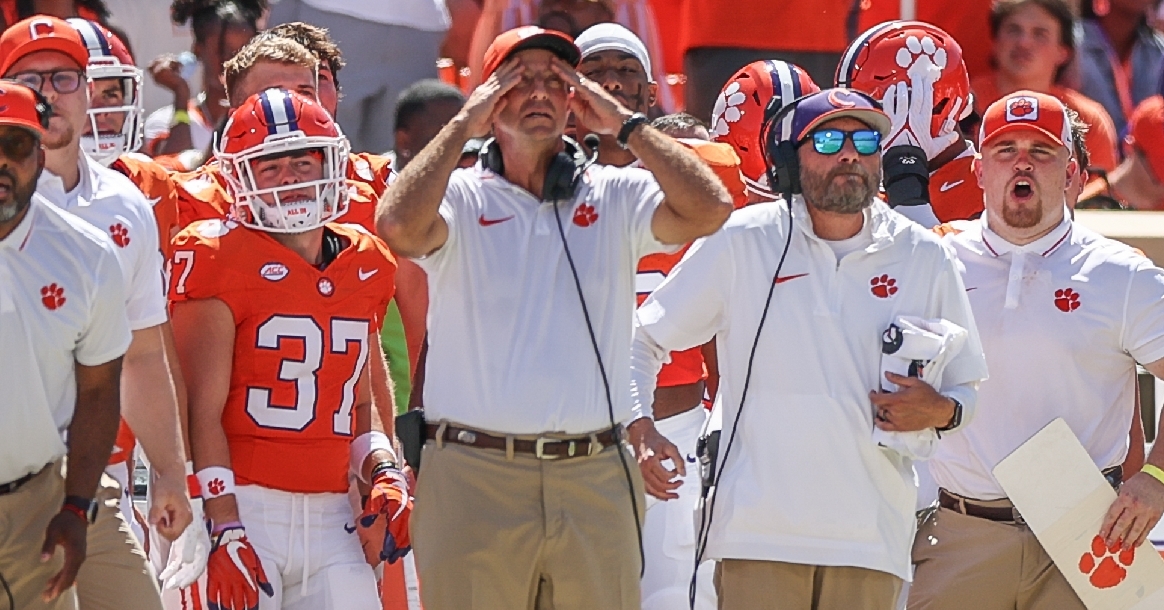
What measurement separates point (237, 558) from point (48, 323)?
969 millimetres

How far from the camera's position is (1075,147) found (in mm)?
6273

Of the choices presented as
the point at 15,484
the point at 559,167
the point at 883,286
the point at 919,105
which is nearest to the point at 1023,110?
the point at 883,286

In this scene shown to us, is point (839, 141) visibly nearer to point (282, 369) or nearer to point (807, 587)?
point (807, 587)

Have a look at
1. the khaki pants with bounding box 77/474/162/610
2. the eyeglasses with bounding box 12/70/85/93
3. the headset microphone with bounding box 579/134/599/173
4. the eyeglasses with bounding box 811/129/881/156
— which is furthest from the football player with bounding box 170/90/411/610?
the eyeglasses with bounding box 811/129/881/156

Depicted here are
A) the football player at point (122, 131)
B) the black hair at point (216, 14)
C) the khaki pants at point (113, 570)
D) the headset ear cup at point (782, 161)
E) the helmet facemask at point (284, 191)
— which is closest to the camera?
the khaki pants at point (113, 570)

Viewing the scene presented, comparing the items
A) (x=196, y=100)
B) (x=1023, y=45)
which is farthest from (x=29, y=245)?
(x=1023, y=45)

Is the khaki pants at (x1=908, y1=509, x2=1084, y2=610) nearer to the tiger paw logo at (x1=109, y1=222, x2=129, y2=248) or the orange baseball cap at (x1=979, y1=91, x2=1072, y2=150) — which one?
the orange baseball cap at (x1=979, y1=91, x2=1072, y2=150)

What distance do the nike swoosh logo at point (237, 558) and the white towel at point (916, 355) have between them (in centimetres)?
174

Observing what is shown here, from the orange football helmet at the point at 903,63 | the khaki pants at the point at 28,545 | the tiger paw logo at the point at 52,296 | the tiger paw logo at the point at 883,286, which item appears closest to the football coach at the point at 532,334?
the tiger paw logo at the point at 883,286

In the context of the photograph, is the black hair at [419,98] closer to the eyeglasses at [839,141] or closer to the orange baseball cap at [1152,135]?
the eyeglasses at [839,141]

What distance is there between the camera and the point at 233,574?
18.2 feet

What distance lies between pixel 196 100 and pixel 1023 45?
12.2 ft

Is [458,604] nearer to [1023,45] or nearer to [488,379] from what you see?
[488,379]

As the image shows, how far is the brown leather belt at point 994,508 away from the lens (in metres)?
5.87
